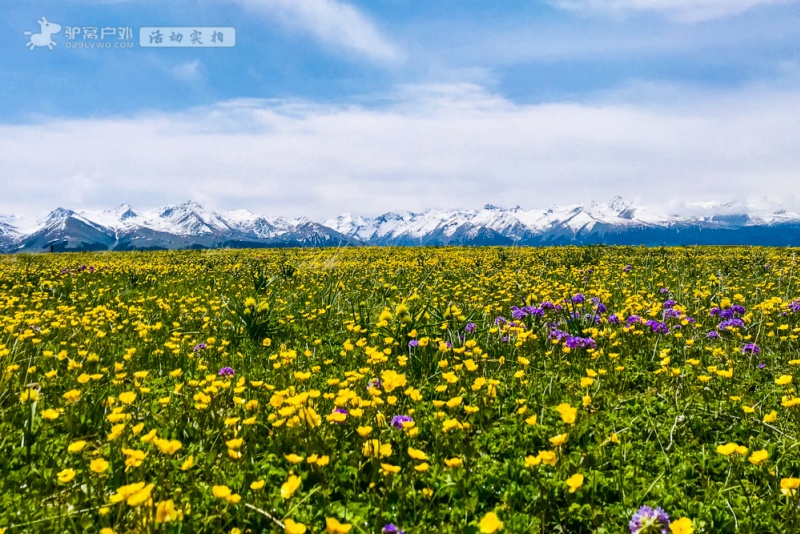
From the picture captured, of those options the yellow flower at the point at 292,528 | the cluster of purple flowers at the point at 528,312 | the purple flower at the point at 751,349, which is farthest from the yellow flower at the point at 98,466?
the purple flower at the point at 751,349

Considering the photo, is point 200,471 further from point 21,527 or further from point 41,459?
point 41,459

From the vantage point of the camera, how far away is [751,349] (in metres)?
4.98

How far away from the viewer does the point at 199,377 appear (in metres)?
4.77

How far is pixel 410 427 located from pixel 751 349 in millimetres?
4125

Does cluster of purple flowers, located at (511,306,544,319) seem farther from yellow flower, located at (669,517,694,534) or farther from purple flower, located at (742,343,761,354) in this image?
yellow flower, located at (669,517,694,534)

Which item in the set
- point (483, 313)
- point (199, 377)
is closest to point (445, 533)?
point (199, 377)

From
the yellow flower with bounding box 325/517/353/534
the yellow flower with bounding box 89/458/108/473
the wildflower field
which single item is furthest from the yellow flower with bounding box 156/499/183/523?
the yellow flower with bounding box 325/517/353/534

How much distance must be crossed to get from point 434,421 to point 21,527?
2516mm

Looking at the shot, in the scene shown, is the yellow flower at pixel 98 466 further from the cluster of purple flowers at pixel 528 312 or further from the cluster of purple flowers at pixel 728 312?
the cluster of purple flowers at pixel 728 312

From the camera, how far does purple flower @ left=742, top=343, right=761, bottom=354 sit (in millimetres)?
4844

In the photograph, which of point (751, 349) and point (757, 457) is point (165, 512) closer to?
point (757, 457)

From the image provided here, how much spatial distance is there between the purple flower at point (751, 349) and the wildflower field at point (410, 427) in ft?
0.31

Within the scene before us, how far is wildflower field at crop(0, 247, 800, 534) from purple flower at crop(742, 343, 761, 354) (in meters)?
0.09

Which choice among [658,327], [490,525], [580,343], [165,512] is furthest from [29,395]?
[658,327]
